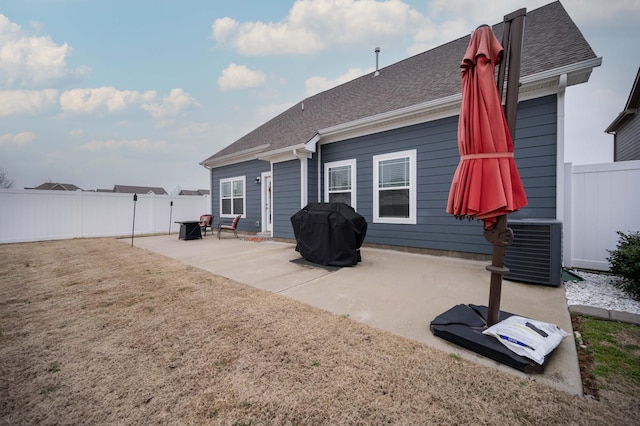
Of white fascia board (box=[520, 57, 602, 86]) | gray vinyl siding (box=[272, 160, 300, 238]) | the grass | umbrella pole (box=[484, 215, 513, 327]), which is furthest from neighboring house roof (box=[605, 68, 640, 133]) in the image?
gray vinyl siding (box=[272, 160, 300, 238])

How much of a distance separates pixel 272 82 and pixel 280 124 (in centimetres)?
412

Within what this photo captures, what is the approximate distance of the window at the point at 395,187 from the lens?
559 cm

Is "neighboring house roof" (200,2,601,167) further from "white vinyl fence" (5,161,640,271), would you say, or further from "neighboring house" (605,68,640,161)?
"neighboring house" (605,68,640,161)

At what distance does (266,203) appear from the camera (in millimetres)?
8969

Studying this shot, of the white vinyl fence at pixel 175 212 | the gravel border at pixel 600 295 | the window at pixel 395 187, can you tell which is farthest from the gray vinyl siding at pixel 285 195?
the white vinyl fence at pixel 175 212

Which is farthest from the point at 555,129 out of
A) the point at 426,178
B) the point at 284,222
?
the point at 284,222

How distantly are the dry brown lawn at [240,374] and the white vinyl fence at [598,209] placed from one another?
13.2ft

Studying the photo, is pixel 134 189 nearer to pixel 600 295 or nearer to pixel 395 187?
pixel 395 187

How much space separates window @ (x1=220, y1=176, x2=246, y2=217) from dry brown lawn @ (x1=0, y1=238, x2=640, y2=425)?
7.18 meters

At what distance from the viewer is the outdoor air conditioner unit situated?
329cm

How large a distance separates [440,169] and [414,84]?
2679 mm

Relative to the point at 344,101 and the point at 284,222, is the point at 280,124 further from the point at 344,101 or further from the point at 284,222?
the point at 284,222

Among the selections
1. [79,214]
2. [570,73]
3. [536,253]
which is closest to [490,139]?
[536,253]

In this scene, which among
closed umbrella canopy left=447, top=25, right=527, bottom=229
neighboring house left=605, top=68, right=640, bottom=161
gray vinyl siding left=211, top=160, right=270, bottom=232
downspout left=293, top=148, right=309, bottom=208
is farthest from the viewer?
gray vinyl siding left=211, top=160, right=270, bottom=232
